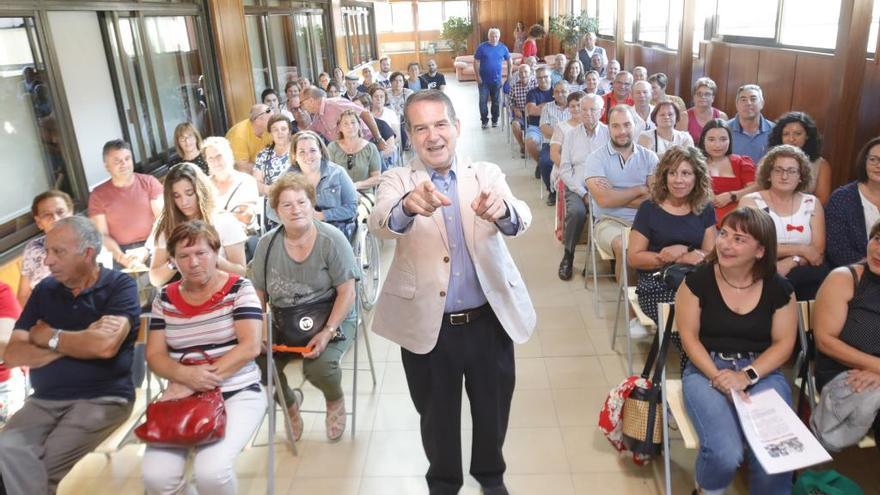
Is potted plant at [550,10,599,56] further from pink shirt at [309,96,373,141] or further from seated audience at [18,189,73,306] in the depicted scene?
seated audience at [18,189,73,306]

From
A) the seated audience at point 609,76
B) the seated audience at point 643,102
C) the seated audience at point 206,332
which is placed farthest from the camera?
the seated audience at point 609,76

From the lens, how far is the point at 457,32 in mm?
20828

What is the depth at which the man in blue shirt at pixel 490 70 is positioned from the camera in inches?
448

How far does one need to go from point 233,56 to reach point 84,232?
4.75 meters

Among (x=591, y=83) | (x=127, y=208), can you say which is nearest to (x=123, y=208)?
(x=127, y=208)

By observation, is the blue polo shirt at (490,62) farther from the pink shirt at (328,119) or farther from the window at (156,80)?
the window at (156,80)

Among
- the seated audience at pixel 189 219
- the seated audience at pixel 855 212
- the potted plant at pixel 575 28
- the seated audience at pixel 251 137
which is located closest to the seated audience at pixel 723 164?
the seated audience at pixel 855 212

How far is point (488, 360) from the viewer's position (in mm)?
2285

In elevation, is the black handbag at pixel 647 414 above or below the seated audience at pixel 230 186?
below

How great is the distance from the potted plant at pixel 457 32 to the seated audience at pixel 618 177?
1771 centimetres

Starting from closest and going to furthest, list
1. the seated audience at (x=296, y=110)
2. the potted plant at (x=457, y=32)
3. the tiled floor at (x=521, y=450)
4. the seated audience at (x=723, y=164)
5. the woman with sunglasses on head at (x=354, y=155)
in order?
the tiled floor at (x=521, y=450) → the seated audience at (x=723, y=164) → the woman with sunglasses on head at (x=354, y=155) → the seated audience at (x=296, y=110) → the potted plant at (x=457, y=32)

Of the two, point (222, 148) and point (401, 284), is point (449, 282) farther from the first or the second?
point (222, 148)

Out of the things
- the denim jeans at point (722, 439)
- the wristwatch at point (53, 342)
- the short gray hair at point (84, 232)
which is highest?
the short gray hair at point (84, 232)

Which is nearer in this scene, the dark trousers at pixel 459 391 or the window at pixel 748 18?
the dark trousers at pixel 459 391
